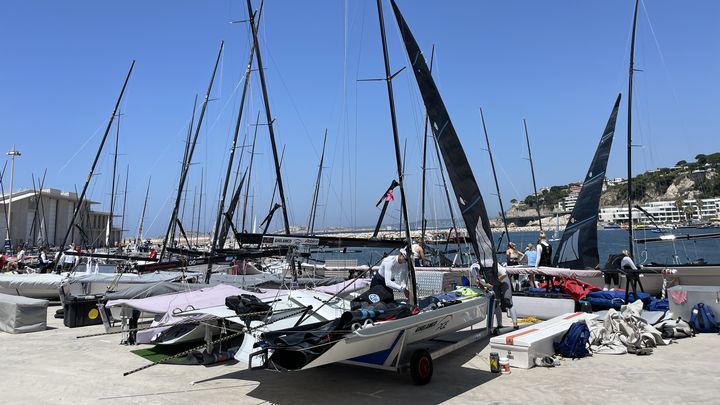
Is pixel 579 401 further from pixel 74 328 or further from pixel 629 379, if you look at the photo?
pixel 74 328

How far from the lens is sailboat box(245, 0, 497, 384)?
5770mm

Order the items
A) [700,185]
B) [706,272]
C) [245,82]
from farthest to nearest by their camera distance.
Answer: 1. [700,185]
2. [245,82]
3. [706,272]

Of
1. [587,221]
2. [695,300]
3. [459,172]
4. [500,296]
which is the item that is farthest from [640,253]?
[459,172]

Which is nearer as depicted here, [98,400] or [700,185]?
[98,400]

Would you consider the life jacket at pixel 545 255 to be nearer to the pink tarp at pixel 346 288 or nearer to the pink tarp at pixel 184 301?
the pink tarp at pixel 346 288

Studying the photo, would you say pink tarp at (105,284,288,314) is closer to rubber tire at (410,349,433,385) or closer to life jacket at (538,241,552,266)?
rubber tire at (410,349,433,385)

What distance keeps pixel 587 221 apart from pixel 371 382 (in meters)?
12.5

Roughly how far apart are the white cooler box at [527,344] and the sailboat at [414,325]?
0.77 m

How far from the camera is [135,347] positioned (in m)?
9.77

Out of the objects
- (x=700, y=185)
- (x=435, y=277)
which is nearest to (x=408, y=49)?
(x=435, y=277)

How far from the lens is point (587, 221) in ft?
54.8

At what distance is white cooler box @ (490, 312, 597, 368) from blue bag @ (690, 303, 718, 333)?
10.7ft

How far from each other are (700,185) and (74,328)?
136351 mm

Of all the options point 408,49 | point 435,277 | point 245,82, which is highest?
point 245,82
